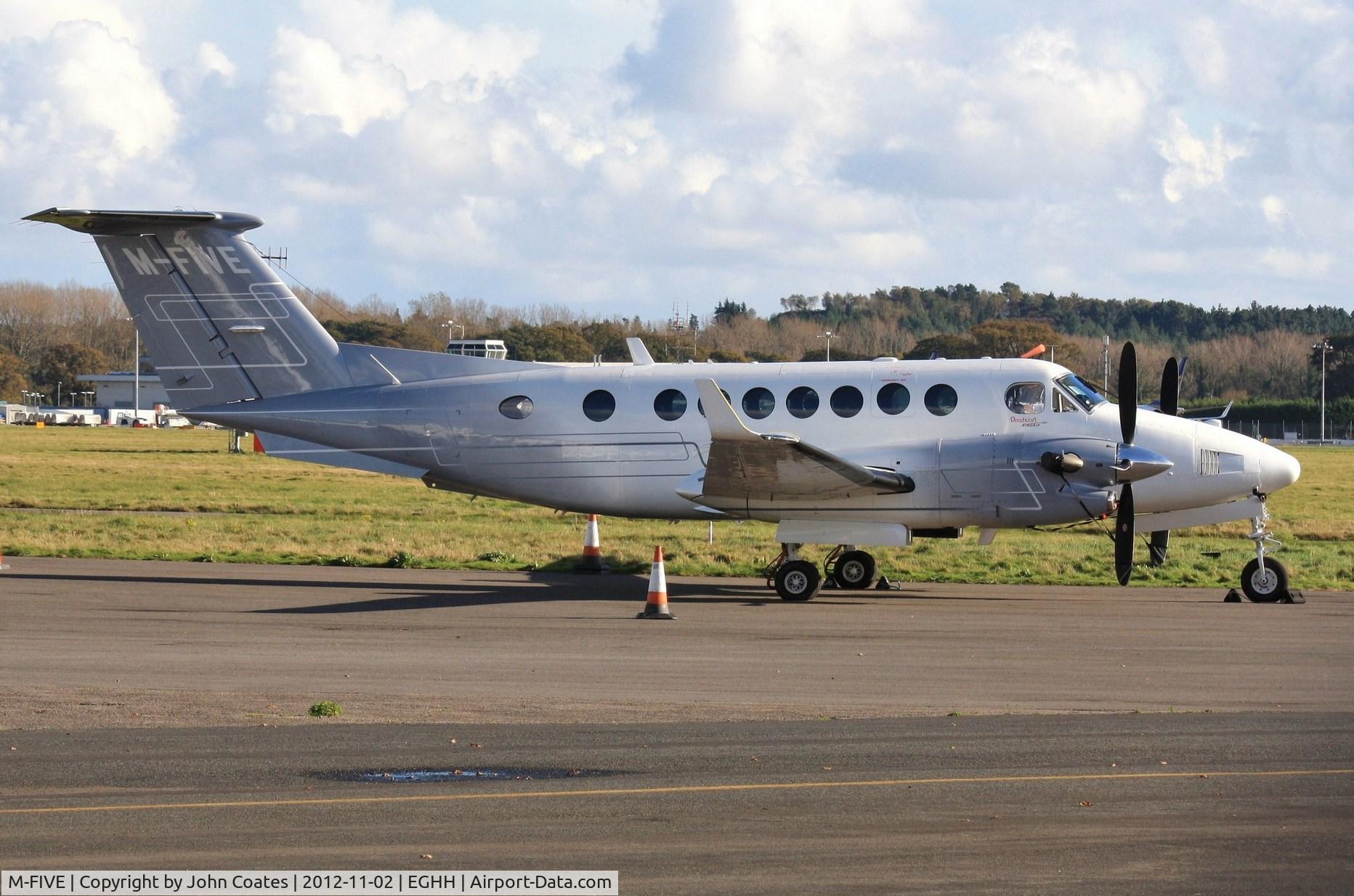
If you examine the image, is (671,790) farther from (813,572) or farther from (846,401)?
(846,401)

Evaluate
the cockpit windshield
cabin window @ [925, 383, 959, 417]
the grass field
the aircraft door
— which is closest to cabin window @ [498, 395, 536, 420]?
the grass field

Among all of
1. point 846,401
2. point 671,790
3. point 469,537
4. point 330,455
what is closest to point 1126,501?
point 846,401

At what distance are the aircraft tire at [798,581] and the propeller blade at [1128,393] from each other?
4.67 meters

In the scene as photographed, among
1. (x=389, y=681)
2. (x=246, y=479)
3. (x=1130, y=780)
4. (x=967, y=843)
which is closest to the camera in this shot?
(x=967, y=843)

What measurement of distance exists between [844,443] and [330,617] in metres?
7.71

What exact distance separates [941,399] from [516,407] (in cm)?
635

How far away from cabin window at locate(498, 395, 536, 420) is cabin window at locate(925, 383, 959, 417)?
5.93 metres

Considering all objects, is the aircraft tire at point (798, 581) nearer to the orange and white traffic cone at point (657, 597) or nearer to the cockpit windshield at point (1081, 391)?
the orange and white traffic cone at point (657, 597)

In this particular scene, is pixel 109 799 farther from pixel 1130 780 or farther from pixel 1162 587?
pixel 1162 587

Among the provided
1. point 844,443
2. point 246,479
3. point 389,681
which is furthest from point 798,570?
point 246,479

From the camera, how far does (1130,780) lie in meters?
9.01

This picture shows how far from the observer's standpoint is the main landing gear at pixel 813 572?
20.8 metres

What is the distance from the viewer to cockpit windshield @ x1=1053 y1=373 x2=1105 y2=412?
69.0ft

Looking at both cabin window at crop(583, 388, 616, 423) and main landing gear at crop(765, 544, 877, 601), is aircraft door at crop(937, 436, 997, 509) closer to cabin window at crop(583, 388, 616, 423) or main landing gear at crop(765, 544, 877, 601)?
main landing gear at crop(765, 544, 877, 601)
